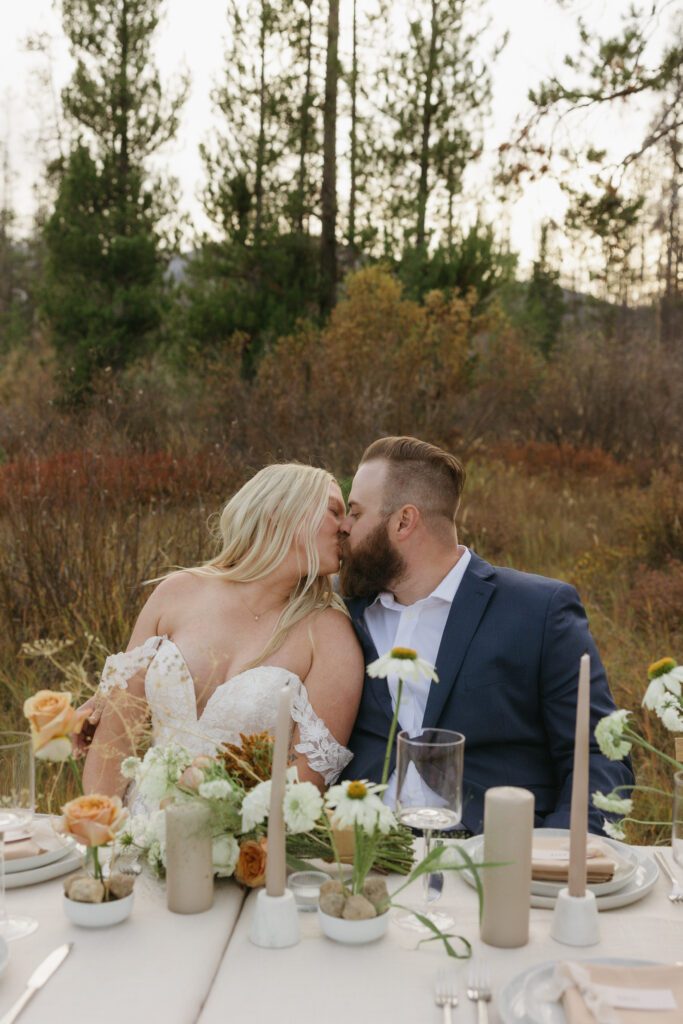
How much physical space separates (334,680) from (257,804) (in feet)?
3.85

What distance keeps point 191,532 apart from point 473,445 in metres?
6.01

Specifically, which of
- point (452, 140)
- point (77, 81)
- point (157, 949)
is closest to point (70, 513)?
point (157, 949)

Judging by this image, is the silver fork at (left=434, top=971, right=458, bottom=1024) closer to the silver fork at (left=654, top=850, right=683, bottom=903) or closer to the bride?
the silver fork at (left=654, top=850, right=683, bottom=903)

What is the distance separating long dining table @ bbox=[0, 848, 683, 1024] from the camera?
145 centimetres

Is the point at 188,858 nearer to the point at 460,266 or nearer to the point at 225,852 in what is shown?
the point at 225,852

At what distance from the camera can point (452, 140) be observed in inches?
715

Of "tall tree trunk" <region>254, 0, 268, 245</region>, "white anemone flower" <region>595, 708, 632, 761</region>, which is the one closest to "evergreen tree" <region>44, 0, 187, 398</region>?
"tall tree trunk" <region>254, 0, 268, 245</region>

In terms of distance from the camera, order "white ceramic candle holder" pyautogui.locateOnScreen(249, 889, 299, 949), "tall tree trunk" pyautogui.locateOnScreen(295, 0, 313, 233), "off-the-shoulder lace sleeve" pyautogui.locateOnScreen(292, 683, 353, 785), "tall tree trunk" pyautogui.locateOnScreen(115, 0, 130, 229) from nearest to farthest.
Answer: "white ceramic candle holder" pyautogui.locateOnScreen(249, 889, 299, 949) → "off-the-shoulder lace sleeve" pyautogui.locateOnScreen(292, 683, 353, 785) → "tall tree trunk" pyautogui.locateOnScreen(115, 0, 130, 229) → "tall tree trunk" pyautogui.locateOnScreen(295, 0, 313, 233)

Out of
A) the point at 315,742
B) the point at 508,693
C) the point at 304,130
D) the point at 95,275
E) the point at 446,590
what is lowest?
the point at 315,742

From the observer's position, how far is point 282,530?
2.97 m

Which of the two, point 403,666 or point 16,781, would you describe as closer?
point 403,666

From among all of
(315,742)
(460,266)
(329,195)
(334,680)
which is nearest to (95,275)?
(329,195)

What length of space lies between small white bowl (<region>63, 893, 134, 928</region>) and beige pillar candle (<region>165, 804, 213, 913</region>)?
85 mm

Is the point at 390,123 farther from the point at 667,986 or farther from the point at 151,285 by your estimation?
the point at 667,986
